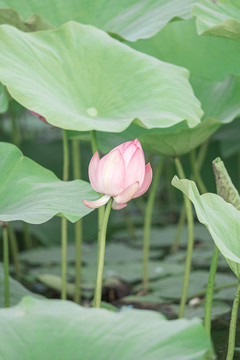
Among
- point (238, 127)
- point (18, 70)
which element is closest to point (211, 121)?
point (18, 70)

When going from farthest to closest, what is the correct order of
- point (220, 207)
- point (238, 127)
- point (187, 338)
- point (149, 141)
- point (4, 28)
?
point (238, 127)
point (149, 141)
point (4, 28)
point (220, 207)
point (187, 338)

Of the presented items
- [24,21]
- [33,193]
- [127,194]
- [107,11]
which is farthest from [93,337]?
[107,11]

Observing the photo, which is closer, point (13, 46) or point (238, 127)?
point (13, 46)

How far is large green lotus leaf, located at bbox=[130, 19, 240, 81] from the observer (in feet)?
5.58

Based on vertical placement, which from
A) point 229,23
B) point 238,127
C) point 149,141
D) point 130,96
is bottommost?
point 238,127

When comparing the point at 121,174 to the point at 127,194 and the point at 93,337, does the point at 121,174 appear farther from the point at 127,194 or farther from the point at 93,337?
the point at 93,337

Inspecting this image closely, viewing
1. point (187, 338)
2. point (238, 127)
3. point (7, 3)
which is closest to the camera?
point (187, 338)

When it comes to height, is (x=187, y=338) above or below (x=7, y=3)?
above

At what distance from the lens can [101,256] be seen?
3.21 feet

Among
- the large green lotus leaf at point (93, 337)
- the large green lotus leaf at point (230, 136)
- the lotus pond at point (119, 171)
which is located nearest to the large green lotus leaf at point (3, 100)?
the lotus pond at point (119, 171)

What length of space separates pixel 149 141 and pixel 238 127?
78 centimetres

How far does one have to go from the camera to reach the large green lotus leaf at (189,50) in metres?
1.70

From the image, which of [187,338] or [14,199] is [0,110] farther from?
[187,338]

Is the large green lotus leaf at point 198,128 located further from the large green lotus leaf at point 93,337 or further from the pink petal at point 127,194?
the large green lotus leaf at point 93,337
